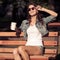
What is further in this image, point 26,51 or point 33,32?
point 33,32

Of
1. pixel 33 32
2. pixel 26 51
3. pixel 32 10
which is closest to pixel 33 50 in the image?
pixel 26 51

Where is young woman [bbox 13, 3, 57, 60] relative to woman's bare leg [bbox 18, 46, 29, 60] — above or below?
above

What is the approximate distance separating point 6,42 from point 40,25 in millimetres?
1037

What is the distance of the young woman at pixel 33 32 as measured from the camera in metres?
6.21

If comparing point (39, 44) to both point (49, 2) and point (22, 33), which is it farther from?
point (49, 2)

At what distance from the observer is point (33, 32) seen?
6.47 meters

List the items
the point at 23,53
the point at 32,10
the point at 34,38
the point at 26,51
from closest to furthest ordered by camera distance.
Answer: the point at 23,53
the point at 26,51
the point at 34,38
the point at 32,10

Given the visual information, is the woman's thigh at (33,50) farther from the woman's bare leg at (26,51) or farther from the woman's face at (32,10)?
the woman's face at (32,10)

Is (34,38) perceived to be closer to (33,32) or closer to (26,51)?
(33,32)

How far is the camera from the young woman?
20.4 feet

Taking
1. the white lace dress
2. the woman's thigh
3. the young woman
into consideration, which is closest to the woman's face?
the young woman

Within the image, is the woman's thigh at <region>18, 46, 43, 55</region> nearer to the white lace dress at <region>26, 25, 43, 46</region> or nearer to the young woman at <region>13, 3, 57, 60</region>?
the young woman at <region>13, 3, 57, 60</region>

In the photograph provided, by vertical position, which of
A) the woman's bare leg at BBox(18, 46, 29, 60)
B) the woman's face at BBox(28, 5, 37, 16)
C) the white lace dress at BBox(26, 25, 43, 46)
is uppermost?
the woman's face at BBox(28, 5, 37, 16)

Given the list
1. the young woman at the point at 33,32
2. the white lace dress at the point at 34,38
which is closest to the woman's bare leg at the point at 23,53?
the young woman at the point at 33,32
